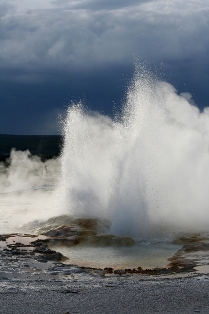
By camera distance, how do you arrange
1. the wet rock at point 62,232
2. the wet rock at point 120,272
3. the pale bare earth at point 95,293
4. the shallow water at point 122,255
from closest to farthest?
the pale bare earth at point 95,293 < the wet rock at point 120,272 < the shallow water at point 122,255 < the wet rock at point 62,232

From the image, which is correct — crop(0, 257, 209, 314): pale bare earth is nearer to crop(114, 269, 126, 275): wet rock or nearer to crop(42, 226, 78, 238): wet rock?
crop(114, 269, 126, 275): wet rock

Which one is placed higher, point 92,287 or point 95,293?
point 92,287

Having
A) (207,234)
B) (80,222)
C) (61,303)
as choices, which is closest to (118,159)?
(80,222)

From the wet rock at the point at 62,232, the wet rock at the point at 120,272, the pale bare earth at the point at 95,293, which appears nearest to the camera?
the pale bare earth at the point at 95,293

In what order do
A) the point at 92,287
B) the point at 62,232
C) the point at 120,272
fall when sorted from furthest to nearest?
the point at 62,232
the point at 120,272
the point at 92,287

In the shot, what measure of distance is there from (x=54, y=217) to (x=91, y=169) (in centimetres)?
377

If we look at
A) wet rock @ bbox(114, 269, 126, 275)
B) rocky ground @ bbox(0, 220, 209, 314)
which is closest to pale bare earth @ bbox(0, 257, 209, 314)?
rocky ground @ bbox(0, 220, 209, 314)

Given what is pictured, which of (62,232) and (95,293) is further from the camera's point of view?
(62,232)

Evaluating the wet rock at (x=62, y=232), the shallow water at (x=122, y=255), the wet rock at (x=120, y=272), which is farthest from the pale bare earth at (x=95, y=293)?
the wet rock at (x=62, y=232)

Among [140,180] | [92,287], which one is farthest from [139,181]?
[92,287]

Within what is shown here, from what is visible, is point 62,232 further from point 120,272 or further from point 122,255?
point 120,272

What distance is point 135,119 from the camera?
70.1 feet

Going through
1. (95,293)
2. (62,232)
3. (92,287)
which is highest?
(62,232)

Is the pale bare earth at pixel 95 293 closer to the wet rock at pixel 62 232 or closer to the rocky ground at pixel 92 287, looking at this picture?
the rocky ground at pixel 92 287
